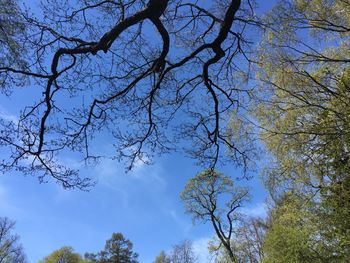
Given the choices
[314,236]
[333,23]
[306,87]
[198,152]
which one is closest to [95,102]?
[198,152]

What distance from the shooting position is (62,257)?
1727 inches

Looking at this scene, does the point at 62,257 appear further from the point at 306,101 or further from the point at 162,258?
the point at 306,101

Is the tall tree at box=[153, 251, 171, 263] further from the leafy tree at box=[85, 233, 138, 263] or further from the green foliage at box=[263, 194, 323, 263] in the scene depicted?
the green foliage at box=[263, 194, 323, 263]

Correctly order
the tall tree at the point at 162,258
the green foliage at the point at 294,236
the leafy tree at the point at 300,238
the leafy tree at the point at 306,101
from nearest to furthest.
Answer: the leafy tree at the point at 306,101 < the leafy tree at the point at 300,238 < the green foliage at the point at 294,236 < the tall tree at the point at 162,258

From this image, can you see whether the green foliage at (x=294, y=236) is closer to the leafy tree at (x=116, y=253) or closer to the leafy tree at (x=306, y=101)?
the leafy tree at (x=306, y=101)

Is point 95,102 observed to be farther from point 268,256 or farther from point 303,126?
point 268,256

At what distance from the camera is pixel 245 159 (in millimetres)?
6316

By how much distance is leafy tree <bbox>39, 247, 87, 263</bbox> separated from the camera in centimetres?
4350

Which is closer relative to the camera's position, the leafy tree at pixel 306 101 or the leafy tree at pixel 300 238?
the leafy tree at pixel 306 101

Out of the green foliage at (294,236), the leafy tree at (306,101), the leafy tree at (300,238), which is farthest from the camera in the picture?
the green foliage at (294,236)

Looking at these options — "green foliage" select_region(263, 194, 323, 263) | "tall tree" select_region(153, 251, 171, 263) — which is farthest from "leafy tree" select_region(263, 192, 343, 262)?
"tall tree" select_region(153, 251, 171, 263)

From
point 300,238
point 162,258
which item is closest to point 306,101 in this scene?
point 300,238

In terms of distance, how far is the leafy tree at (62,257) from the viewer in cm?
4350

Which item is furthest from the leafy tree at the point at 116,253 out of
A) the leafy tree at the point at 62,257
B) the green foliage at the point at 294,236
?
the green foliage at the point at 294,236
